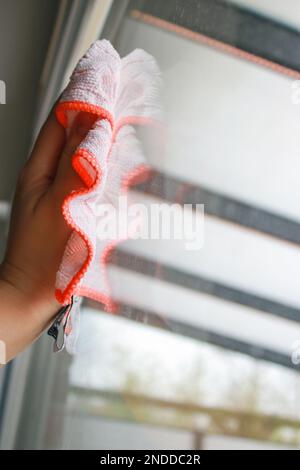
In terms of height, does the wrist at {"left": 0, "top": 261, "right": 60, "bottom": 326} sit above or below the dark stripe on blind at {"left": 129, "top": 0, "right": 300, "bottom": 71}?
below

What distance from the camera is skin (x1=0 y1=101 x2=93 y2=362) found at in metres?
0.50

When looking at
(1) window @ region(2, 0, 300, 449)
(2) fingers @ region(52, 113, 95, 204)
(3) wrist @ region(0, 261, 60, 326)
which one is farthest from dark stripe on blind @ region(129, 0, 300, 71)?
(3) wrist @ region(0, 261, 60, 326)

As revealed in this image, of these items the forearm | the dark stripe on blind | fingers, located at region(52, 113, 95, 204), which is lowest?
the forearm

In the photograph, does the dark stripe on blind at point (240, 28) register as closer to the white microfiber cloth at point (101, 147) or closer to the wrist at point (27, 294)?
the white microfiber cloth at point (101, 147)

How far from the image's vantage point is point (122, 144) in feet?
1.74

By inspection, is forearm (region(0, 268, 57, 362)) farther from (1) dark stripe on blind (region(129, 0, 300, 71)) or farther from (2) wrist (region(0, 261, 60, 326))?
(1) dark stripe on blind (region(129, 0, 300, 71))

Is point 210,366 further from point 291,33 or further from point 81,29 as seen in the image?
point 81,29

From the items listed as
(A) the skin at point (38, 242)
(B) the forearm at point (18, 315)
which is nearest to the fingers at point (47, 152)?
(A) the skin at point (38, 242)

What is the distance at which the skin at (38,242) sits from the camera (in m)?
0.50

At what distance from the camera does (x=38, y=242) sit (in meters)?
0.51

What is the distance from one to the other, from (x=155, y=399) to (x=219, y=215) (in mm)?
305

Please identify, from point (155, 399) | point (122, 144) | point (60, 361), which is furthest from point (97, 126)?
point (60, 361)

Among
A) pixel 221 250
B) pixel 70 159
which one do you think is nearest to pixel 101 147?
pixel 70 159

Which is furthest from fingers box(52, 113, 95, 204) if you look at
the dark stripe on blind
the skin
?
the dark stripe on blind
